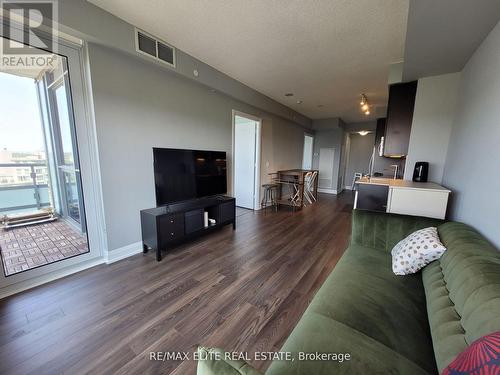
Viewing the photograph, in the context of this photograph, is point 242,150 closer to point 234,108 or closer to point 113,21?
point 234,108

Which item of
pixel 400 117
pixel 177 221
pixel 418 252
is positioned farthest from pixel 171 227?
pixel 400 117

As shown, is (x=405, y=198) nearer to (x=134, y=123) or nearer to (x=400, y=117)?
(x=400, y=117)

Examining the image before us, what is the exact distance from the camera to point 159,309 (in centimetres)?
171

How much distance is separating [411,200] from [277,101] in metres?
3.71

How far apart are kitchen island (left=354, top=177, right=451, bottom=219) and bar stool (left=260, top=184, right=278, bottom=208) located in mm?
2718

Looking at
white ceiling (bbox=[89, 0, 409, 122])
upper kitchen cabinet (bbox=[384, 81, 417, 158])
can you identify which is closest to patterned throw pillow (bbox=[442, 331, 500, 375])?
white ceiling (bbox=[89, 0, 409, 122])

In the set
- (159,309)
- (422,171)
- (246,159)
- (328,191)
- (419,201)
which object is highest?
(246,159)

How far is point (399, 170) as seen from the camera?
4.91 meters

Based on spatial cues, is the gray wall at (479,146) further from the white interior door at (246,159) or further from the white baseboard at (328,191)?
the white baseboard at (328,191)

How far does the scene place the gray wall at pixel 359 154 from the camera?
7930mm

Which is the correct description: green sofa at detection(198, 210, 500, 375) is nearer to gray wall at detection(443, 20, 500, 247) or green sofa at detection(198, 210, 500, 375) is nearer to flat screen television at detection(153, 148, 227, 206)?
gray wall at detection(443, 20, 500, 247)

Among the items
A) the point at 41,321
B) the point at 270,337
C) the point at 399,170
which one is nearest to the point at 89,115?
the point at 41,321

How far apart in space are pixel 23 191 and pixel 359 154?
364 inches

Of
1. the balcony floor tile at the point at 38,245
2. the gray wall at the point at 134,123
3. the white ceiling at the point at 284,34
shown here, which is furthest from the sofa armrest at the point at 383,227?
the balcony floor tile at the point at 38,245
